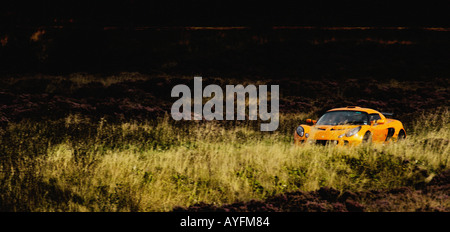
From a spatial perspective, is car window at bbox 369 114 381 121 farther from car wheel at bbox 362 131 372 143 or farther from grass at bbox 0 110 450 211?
grass at bbox 0 110 450 211

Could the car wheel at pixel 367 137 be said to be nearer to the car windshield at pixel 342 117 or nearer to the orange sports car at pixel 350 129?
the orange sports car at pixel 350 129

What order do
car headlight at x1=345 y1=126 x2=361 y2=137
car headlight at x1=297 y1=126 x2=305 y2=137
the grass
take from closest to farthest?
the grass
car headlight at x1=345 y1=126 x2=361 y2=137
car headlight at x1=297 y1=126 x2=305 y2=137

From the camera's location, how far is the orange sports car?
984cm

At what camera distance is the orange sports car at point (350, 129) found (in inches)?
387

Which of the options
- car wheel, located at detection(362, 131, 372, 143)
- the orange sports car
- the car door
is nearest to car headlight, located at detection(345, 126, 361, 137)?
the orange sports car

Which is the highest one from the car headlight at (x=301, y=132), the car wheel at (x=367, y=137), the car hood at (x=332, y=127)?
the car hood at (x=332, y=127)

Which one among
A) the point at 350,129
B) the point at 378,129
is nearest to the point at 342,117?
the point at 378,129

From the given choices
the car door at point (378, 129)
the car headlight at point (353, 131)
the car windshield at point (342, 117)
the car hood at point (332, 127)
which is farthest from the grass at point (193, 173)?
the car windshield at point (342, 117)

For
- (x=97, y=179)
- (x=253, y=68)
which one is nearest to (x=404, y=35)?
(x=253, y=68)

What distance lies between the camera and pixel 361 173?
806cm

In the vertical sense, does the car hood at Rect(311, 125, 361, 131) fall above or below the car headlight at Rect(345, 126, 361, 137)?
above

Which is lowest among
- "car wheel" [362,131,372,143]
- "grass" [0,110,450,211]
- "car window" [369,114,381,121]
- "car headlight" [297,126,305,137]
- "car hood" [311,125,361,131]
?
"grass" [0,110,450,211]
